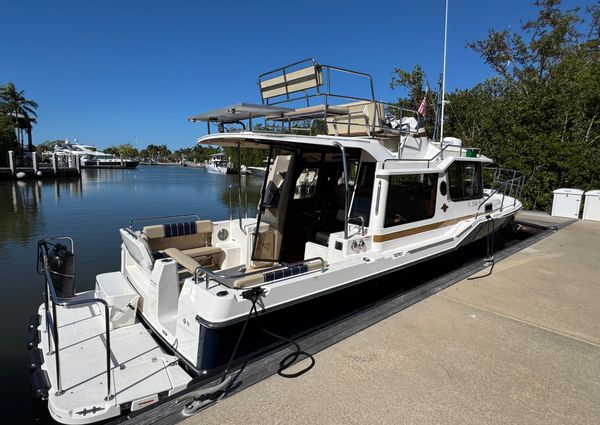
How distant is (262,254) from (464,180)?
359 centimetres

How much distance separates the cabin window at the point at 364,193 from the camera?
15.2 feet

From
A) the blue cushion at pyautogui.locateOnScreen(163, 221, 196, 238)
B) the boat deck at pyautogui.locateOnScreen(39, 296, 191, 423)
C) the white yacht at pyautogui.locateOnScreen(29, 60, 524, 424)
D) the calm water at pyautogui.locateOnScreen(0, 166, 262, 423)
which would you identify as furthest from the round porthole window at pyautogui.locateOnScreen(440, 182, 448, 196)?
the boat deck at pyautogui.locateOnScreen(39, 296, 191, 423)

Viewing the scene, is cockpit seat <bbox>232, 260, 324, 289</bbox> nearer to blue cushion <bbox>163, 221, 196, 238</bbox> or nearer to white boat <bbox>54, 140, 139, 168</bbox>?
blue cushion <bbox>163, 221, 196, 238</bbox>

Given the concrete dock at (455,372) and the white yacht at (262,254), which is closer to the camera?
the concrete dock at (455,372)

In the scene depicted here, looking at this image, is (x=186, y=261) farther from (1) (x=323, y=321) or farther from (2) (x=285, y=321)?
(1) (x=323, y=321)

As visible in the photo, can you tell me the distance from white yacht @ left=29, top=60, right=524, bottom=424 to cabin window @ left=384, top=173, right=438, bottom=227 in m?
0.02

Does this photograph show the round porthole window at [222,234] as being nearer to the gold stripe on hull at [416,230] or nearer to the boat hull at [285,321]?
the boat hull at [285,321]

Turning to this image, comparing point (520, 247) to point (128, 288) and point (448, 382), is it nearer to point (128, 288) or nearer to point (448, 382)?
point (448, 382)

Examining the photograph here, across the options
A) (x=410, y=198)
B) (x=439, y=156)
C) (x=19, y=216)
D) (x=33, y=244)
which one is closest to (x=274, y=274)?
(x=410, y=198)

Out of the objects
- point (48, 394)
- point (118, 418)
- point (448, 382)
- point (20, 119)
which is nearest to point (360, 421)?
point (448, 382)

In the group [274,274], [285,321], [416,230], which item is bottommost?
[285,321]

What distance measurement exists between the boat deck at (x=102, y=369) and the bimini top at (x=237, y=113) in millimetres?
2591

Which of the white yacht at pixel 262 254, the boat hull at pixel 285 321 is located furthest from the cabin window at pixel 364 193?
the boat hull at pixel 285 321

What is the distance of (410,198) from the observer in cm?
498
